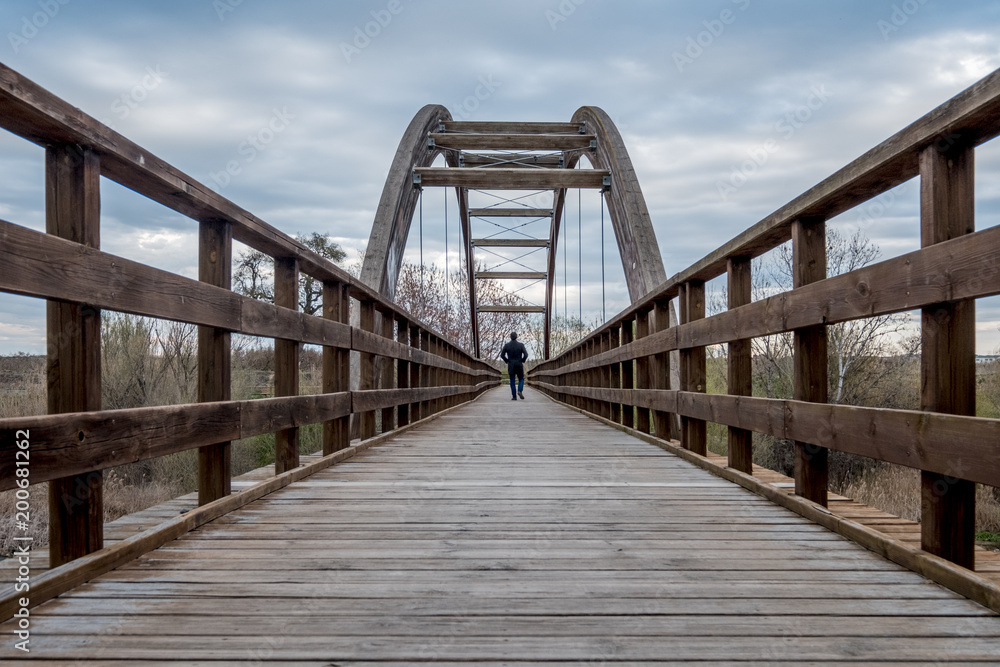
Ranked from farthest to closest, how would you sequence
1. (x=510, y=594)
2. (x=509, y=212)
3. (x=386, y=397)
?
(x=509, y=212) → (x=386, y=397) → (x=510, y=594)

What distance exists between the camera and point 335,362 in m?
3.70

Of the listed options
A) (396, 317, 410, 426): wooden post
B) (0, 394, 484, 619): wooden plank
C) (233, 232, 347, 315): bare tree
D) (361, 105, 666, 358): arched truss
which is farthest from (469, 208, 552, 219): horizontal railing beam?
(0, 394, 484, 619): wooden plank

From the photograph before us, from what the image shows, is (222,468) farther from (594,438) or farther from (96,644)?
(594,438)

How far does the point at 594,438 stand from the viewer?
5.13 meters

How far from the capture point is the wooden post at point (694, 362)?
367 centimetres

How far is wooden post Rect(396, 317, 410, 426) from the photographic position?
5703 mm

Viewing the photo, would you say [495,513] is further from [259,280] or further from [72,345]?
[259,280]

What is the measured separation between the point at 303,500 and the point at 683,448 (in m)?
2.20

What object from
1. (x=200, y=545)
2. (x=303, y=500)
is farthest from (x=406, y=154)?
(x=200, y=545)

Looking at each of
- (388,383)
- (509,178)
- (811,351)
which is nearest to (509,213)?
(509,178)

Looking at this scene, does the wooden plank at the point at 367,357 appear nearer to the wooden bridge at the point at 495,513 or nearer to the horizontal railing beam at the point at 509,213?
the wooden bridge at the point at 495,513

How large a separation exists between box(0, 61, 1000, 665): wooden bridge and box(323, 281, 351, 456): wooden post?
22.3 inches

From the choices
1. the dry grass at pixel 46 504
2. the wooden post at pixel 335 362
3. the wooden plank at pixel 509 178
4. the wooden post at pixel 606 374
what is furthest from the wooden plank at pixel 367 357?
the wooden plank at pixel 509 178
